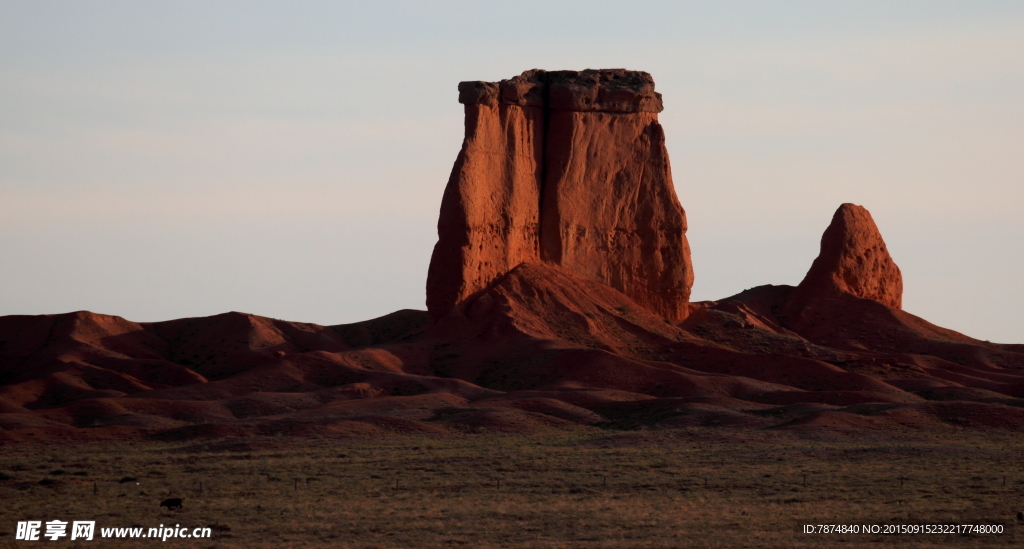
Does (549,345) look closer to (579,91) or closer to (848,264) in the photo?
(579,91)

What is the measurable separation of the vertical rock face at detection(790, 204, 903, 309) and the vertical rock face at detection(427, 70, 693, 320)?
377 inches

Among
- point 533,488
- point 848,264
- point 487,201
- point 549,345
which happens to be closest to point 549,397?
point 549,345

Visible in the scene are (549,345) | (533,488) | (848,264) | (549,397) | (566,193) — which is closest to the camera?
(533,488)

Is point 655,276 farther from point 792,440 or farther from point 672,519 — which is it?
point 672,519

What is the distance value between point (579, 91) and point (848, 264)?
18324 millimetres

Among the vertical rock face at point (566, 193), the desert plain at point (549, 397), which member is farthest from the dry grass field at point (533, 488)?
the vertical rock face at point (566, 193)

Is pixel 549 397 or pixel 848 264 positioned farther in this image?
pixel 848 264

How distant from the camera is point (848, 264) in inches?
2931

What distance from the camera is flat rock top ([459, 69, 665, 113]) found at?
62.2m

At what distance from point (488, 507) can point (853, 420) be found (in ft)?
61.2

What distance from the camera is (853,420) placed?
152 ft

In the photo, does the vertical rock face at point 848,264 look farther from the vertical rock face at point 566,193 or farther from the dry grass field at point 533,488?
the dry grass field at point 533,488

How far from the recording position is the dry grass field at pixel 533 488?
1082 inches

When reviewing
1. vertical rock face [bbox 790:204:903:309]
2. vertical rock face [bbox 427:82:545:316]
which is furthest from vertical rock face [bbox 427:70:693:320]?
vertical rock face [bbox 790:204:903:309]
